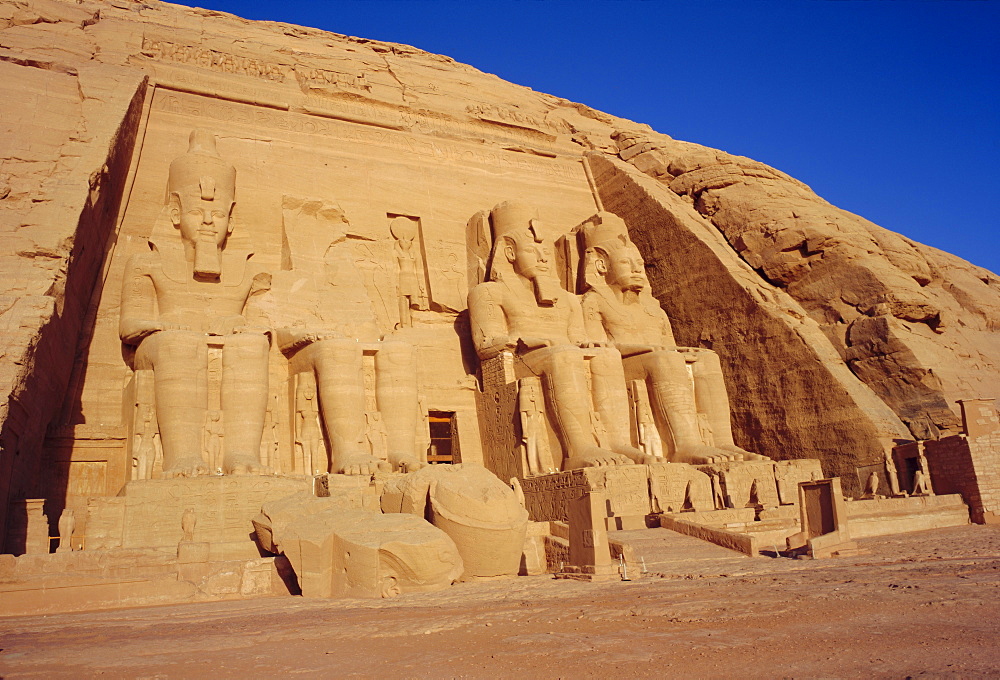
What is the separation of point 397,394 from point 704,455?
3565mm

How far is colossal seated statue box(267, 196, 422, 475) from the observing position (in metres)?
8.90

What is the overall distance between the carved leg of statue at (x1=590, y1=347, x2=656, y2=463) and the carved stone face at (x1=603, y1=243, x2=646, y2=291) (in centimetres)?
146

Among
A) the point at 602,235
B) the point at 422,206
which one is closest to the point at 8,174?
the point at 422,206

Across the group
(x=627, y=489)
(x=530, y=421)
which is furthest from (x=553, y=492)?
(x=530, y=421)

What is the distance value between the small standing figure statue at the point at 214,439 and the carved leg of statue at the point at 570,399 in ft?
12.0

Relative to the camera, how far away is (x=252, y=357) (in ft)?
28.6

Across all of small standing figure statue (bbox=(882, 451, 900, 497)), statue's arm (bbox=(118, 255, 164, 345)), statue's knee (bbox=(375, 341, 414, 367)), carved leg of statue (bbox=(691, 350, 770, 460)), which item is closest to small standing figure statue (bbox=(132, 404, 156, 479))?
statue's arm (bbox=(118, 255, 164, 345))

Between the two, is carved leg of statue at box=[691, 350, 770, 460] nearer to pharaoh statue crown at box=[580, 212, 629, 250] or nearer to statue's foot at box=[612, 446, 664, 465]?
statue's foot at box=[612, 446, 664, 465]

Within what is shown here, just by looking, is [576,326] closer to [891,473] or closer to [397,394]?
[397,394]

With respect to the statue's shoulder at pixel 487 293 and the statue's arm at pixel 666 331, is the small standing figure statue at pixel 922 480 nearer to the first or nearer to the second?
the statue's arm at pixel 666 331

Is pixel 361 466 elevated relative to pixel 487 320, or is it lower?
lower

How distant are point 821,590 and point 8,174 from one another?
7.46 metres

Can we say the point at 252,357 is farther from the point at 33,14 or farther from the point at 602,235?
the point at 33,14

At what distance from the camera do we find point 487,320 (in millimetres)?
10578
